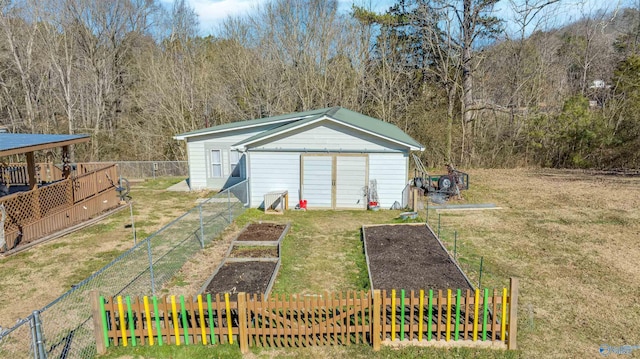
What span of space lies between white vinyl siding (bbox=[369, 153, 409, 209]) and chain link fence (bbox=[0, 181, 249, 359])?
225 inches

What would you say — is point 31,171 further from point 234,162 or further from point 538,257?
point 538,257

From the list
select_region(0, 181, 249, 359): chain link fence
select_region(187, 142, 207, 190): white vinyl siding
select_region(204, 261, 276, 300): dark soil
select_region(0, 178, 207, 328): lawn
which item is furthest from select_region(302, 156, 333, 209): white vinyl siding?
select_region(187, 142, 207, 190): white vinyl siding

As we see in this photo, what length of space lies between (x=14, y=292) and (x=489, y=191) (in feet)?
61.6

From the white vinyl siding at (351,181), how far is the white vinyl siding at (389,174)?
16.3 inches

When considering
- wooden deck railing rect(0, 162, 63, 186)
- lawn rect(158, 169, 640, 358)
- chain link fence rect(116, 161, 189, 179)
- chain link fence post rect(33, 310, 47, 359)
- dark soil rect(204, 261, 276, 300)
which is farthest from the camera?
chain link fence rect(116, 161, 189, 179)

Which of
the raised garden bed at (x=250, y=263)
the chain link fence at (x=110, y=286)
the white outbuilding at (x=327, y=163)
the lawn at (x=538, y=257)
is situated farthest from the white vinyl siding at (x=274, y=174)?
the raised garden bed at (x=250, y=263)

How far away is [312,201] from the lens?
53.1 feet

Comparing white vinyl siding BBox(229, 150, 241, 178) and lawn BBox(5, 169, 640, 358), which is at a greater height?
white vinyl siding BBox(229, 150, 241, 178)

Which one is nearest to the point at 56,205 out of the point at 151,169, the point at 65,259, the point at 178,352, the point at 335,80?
the point at 65,259

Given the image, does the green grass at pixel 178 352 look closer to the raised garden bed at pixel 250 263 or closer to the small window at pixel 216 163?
the raised garden bed at pixel 250 263

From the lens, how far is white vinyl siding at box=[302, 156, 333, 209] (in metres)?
15.9

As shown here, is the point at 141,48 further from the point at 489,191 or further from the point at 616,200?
the point at 616,200

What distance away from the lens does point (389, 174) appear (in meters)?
15.8

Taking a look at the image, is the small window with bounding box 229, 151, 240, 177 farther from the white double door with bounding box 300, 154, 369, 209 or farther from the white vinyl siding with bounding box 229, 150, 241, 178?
the white double door with bounding box 300, 154, 369, 209
